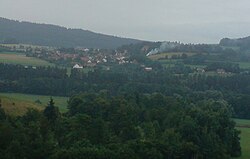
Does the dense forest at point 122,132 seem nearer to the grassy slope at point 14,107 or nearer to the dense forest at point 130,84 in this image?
the grassy slope at point 14,107

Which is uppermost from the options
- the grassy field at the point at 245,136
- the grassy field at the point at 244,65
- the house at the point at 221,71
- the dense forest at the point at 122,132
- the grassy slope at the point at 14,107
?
the dense forest at the point at 122,132

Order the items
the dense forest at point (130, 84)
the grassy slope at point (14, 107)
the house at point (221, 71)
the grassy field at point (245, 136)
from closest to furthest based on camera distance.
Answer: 1. the grassy field at point (245, 136)
2. the grassy slope at point (14, 107)
3. the dense forest at point (130, 84)
4. the house at point (221, 71)

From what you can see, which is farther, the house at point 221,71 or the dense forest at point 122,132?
the house at point 221,71

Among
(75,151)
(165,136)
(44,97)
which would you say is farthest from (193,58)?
(75,151)

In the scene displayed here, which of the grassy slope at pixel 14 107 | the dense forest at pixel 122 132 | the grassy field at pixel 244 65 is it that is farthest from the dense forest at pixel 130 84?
the grassy slope at pixel 14 107

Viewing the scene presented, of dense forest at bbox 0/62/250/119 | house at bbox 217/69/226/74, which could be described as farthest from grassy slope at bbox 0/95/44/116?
house at bbox 217/69/226/74

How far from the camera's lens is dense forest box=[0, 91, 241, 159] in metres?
40.8

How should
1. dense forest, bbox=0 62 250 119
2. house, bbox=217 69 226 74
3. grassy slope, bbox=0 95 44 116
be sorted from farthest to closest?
house, bbox=217 69 226 74 < dense forest, bbox=0 62 250 119 < grassy slope, bbox=0 95 44 116

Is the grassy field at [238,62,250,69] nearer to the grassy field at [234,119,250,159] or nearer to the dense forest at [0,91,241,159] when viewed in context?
the grassy field at [234,119,250,159]

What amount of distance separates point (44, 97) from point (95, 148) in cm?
5591

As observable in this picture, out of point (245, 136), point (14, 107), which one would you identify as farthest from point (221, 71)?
point (14, 107)

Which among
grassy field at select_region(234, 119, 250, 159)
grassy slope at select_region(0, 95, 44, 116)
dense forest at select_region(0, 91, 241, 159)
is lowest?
grassy field at select_region(234, 119, 250, 159)

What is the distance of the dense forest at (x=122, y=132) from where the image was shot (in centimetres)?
4084

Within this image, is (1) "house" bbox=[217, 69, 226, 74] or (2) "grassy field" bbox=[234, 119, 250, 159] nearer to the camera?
(2) "grassy field" bbox=[234, 119, 250, 159]
